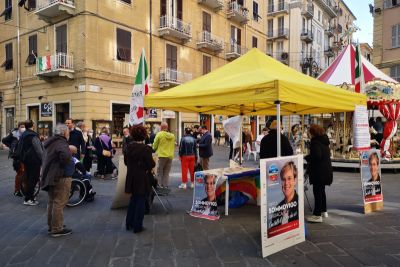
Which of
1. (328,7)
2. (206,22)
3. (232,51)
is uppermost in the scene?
(328,7)

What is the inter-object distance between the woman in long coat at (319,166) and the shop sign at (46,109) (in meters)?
18.0

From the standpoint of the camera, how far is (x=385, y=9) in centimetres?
2541

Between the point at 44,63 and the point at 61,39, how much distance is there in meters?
1.69

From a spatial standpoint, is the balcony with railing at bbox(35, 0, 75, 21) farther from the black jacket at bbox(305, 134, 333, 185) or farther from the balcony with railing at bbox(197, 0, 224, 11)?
the black jacket at bbox(305, 134, 333, 185)

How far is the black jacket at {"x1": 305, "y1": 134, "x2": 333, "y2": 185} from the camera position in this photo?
549 cm

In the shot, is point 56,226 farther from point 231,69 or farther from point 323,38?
point 323,38

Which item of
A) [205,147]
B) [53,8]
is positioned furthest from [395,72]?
[53,8]

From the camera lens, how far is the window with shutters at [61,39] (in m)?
19.5

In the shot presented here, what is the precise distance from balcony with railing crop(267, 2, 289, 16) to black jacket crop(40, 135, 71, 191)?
40.9 m

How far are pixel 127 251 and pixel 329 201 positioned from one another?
184 inches

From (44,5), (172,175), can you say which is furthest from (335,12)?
(172,175)

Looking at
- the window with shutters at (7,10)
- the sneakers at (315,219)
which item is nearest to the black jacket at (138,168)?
the sneakers at (315,219)

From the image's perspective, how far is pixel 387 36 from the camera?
83.4ft

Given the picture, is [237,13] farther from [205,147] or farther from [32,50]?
[205,147]
